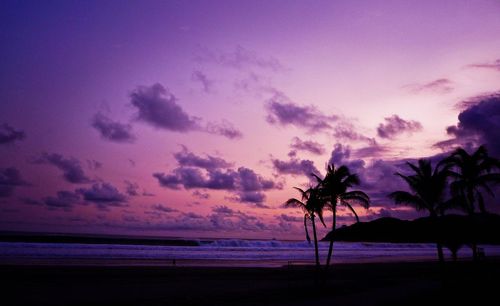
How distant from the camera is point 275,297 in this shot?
1650 centimetres

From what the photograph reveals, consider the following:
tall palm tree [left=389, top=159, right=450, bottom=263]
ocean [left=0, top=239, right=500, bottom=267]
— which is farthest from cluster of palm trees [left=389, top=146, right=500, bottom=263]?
ocean [left=0, top=239, right=500, bottom=267]

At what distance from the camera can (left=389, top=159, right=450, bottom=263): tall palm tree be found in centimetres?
2453

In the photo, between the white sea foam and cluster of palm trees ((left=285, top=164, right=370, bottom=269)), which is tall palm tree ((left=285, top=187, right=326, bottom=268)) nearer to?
cluster of palm trees ((left=285, top=164, right=370, bottom=269))

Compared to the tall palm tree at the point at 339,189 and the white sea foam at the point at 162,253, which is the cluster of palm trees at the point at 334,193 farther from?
the white sea foam at the point at 162,253

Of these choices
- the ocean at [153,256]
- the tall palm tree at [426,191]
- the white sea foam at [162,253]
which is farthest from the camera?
the white sea foam at [162,253]

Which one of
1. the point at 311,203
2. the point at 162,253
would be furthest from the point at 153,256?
the point at 311,203

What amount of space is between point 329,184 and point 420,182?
272 inches

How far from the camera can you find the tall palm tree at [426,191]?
80.5 ft

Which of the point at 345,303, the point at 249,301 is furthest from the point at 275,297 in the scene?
the point at 345,303

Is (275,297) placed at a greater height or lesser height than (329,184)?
lesser

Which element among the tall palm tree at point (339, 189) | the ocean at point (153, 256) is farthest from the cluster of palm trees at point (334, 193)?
the ocean at point (153, 256)

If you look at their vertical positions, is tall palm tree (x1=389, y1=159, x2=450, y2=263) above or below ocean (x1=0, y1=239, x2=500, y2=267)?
above

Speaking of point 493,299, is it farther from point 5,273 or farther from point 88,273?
point 5,273

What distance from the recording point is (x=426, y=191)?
2464 cm
